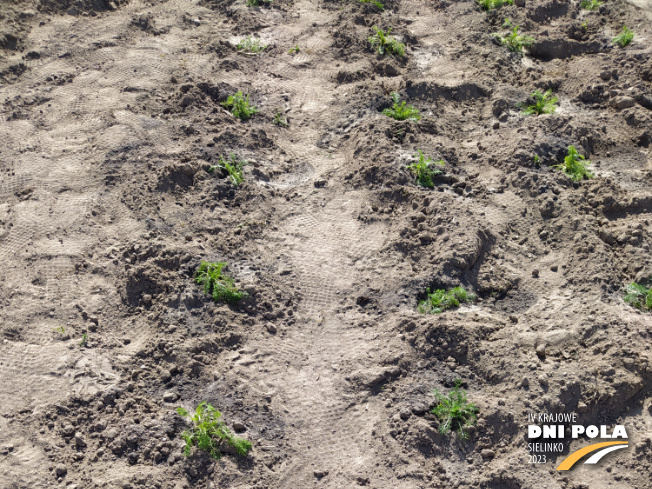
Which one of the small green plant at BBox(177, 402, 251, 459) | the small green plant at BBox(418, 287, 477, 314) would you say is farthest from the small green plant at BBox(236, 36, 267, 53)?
the small green plant at BBox(177, 402, 251, 459)

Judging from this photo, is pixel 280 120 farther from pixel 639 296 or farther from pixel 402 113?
pixel 639 296

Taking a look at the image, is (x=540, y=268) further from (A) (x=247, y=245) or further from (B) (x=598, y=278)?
(A) (x=247, y=245)

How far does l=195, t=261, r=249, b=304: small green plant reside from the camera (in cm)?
423

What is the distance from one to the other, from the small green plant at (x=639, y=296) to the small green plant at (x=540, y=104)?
2.17 meters

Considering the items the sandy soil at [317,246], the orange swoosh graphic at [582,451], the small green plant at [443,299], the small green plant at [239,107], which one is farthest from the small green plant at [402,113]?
the orange swoosh graphic at [582,451]

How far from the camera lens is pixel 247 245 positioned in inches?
183

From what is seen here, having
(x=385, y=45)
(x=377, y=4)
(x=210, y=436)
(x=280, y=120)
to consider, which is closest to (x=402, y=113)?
(x=280, y=120)

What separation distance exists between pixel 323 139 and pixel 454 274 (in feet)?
6.52

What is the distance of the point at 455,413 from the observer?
3617 mm

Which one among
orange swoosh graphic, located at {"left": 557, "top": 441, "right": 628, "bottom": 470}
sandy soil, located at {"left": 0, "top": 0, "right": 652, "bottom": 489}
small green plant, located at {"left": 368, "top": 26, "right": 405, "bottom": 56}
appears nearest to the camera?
orange swoosh graphic, located at {"left": 557, "top": 441, "right": 628, "bottom": 470}

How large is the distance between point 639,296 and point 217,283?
290 centimetres

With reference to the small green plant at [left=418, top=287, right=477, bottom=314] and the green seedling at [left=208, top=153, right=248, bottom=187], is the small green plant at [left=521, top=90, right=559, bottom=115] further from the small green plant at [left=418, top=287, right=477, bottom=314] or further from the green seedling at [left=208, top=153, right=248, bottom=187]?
the green seedling at [left=208, top=153, right=248, bottom=187]

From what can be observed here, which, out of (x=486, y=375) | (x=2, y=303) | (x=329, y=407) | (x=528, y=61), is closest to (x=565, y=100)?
(x=528, y=61)

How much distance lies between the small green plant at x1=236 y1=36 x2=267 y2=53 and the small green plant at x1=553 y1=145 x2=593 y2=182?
3.41 m
